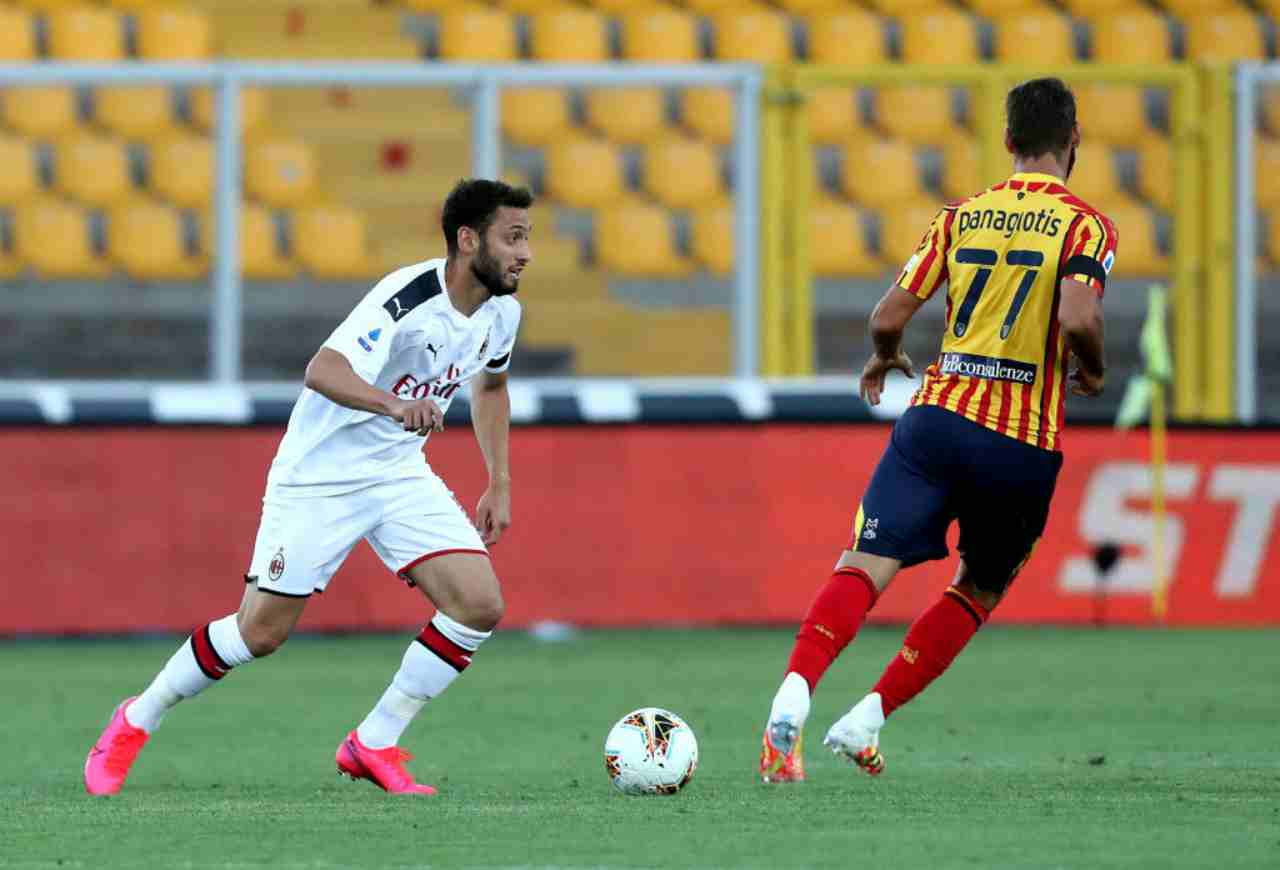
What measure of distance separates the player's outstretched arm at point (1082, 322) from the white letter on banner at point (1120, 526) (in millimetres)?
6485

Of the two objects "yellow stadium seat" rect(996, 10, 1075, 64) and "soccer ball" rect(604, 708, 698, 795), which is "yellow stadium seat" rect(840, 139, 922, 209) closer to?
"yellow stadium seat" rect(996, 10, 1075, 64)

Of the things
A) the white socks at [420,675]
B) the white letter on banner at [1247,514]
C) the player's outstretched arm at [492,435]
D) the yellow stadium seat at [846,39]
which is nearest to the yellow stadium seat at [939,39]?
the yellow stadium seat at [846,39]

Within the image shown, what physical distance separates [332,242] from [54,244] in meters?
1.44

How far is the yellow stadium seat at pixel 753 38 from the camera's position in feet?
50.5

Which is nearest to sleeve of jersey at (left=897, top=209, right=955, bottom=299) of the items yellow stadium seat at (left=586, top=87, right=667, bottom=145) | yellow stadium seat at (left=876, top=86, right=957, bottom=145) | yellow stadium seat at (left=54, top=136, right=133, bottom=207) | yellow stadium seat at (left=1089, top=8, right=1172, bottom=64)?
yellow stadium seat at (left=586, top=87, right=667, bottom=145)

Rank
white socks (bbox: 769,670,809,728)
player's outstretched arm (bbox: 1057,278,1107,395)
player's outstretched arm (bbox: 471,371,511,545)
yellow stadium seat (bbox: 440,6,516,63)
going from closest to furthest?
player's outstretched arm (bbox: 1057,278,1107,395), white socks (bbox: 769,670,809,728), player's outstretched arm (bbox: 471,371,511,545), yellow stadium seat (bbox: 440,6,516,63)

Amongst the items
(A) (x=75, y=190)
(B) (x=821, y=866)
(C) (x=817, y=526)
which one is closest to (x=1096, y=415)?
(C) (x=817, y=526)

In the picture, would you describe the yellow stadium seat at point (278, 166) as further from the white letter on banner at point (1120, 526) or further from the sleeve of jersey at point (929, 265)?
the sleeve of jersey at point (929, 265)

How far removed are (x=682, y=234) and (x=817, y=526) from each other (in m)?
1.71

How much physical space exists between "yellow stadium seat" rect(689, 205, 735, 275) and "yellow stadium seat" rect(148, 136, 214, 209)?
2560mm

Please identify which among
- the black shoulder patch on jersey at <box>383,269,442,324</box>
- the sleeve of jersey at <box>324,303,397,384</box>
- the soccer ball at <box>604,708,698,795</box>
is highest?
the black shoulder patch on jersey at <box>383,269,442,324</box>

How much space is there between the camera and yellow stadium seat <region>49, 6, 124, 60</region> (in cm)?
1504

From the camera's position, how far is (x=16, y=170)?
41.7ft

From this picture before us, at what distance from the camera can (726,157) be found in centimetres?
1312
